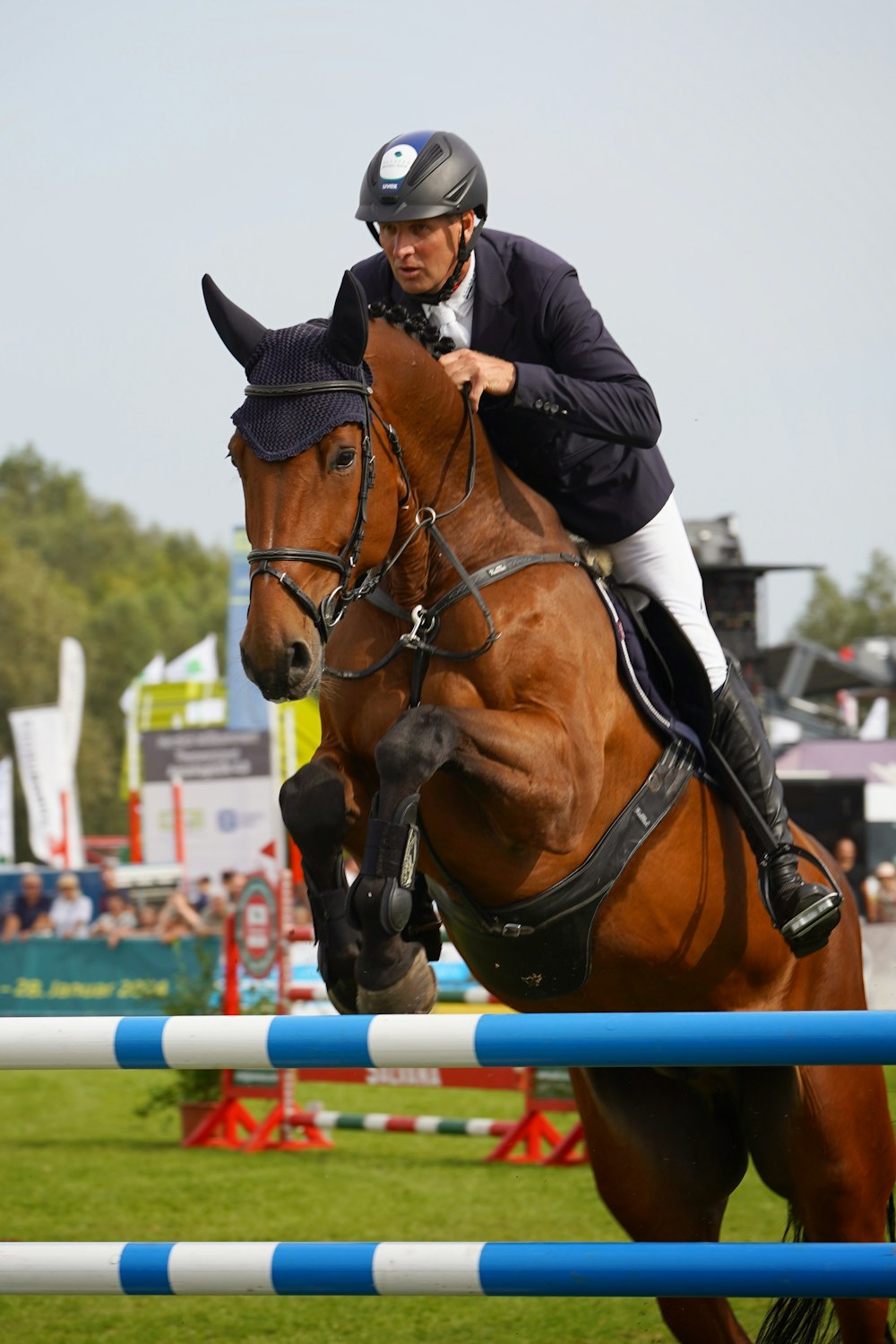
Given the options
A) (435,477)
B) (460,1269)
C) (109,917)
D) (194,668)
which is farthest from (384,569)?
(194,668)

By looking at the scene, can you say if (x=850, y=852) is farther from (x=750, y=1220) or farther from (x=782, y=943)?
(x=782, y=943)

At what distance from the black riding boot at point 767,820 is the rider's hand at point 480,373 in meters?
1.03

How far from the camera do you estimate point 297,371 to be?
3121mm

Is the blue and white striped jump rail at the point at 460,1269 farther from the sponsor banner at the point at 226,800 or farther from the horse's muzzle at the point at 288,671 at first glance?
the sponsor banner at the point at 226,800

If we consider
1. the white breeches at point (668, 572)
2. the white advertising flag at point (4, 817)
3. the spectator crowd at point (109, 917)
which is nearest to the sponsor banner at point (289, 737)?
the spectator crowd at point (109, 917)

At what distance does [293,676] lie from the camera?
2.91 m

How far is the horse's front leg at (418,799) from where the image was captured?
122 inches

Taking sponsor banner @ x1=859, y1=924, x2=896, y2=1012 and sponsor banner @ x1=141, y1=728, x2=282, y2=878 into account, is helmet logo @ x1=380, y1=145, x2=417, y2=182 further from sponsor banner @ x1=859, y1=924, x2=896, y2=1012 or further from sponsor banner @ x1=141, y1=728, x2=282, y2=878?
sponsor banner @ x1=141, y1=728, x2=282, y2=878

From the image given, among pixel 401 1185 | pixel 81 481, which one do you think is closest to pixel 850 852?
pixel 401 1185

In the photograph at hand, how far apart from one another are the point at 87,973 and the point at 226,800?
5682 mm

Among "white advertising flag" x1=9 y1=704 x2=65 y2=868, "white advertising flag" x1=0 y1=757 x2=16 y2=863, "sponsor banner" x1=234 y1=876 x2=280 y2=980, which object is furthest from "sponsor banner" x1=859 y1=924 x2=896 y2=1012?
"white advertising flag" x1=0 y1=757 x2=16 y2=863

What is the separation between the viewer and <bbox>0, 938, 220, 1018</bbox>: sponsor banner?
49.1ft

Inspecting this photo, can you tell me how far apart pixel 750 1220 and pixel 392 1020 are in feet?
17.4

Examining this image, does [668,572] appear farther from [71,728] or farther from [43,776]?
[71,728]
